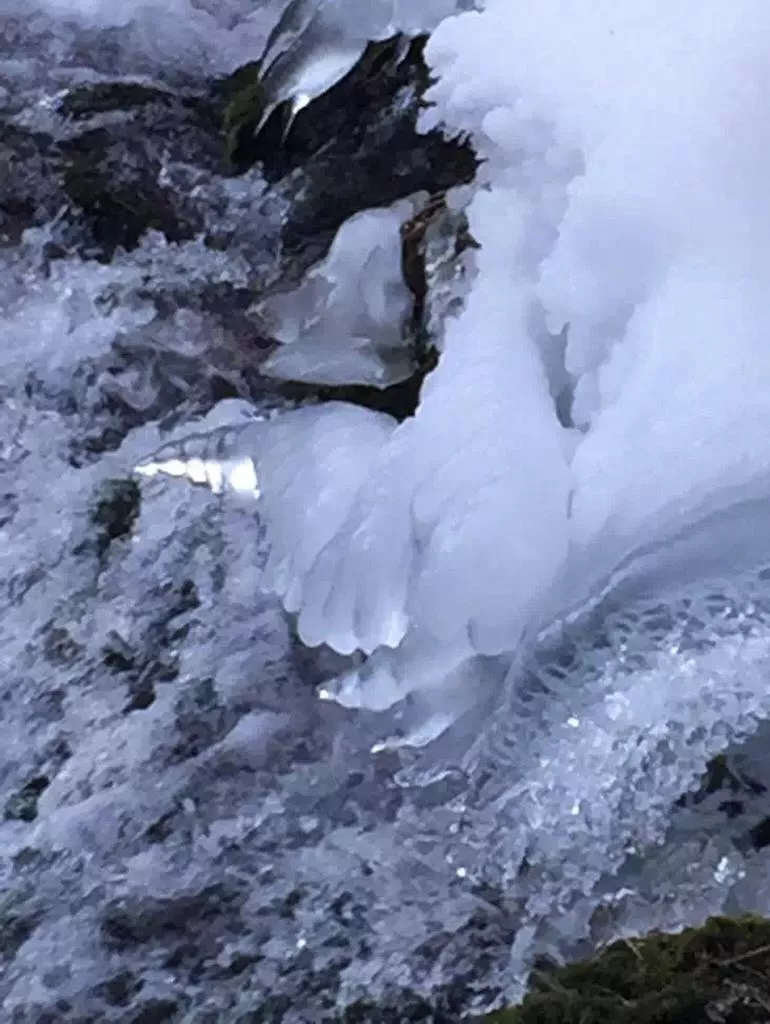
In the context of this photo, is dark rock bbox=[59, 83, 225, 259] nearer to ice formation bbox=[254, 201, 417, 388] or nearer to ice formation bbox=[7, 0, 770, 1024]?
ice formation bbox=[254, 201, 417, 388]

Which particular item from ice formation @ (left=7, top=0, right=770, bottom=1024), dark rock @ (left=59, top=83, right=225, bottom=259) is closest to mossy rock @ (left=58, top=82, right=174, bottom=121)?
dark rock @ (left=59, top=83, right=225, bottom=259)

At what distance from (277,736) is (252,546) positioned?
16.4 inches

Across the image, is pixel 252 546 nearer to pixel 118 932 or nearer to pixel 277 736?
pixel 277 736

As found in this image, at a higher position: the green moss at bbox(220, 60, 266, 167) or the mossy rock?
the mossy rock

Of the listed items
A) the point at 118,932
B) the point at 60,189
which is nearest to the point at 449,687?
the point at 118,932

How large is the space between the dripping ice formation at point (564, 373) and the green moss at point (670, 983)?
0.48 metres

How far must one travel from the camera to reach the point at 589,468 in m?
2.17

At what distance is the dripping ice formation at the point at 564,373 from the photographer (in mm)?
2150

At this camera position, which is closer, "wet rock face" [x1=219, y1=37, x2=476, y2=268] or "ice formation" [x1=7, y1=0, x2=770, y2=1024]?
"ice formation" [x1=7, y1=0, x2=770, y2=1024]

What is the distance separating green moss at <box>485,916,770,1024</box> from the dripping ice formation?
48cm

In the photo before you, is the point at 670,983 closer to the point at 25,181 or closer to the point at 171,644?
the point at 171,644

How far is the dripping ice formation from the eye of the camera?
2.15m

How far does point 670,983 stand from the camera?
1.79m

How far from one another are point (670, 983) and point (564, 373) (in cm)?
95
